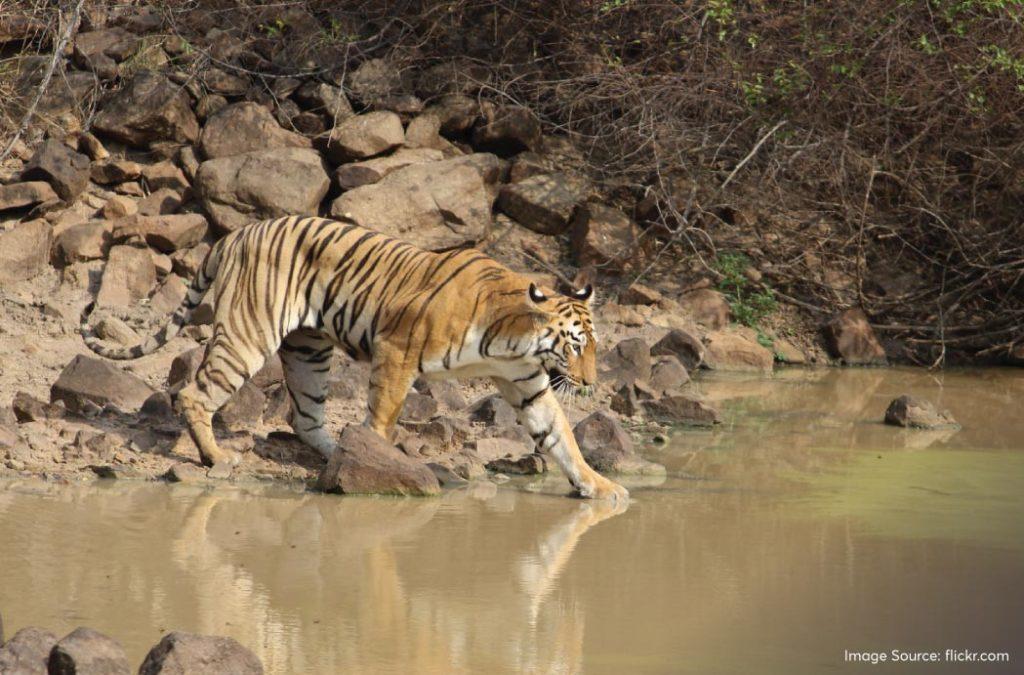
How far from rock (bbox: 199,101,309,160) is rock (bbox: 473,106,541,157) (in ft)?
5.59

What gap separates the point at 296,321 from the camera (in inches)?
285

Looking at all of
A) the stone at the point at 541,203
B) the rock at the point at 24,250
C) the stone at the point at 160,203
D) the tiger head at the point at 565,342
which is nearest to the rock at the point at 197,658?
the tiger head at the point at 565,342

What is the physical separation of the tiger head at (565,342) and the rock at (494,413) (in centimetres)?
142

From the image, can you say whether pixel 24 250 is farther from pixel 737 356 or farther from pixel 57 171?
pixel 737 356

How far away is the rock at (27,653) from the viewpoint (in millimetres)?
3615

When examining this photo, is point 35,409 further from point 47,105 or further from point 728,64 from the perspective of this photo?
point 728,64

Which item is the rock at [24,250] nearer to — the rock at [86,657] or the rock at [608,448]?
the rock at [608,448]

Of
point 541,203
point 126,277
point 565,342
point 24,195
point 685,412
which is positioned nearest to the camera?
point 565,342

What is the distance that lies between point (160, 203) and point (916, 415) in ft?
21.3

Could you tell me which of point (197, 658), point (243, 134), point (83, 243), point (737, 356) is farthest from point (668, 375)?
point (197, 658)

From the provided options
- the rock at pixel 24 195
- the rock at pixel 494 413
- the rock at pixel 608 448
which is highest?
the rock at pixel 24 195

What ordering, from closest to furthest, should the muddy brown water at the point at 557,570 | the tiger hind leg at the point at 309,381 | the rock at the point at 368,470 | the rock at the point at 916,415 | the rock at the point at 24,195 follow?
the muddy brown water at the point at 557,570, the rock at the point at 368,470, the tiger hind leg at the point at 309,381, the rock at the point at 916,415, the rock at the point at 24,195

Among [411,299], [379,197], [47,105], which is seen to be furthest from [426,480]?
[47,105]

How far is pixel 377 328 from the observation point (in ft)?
23.1
